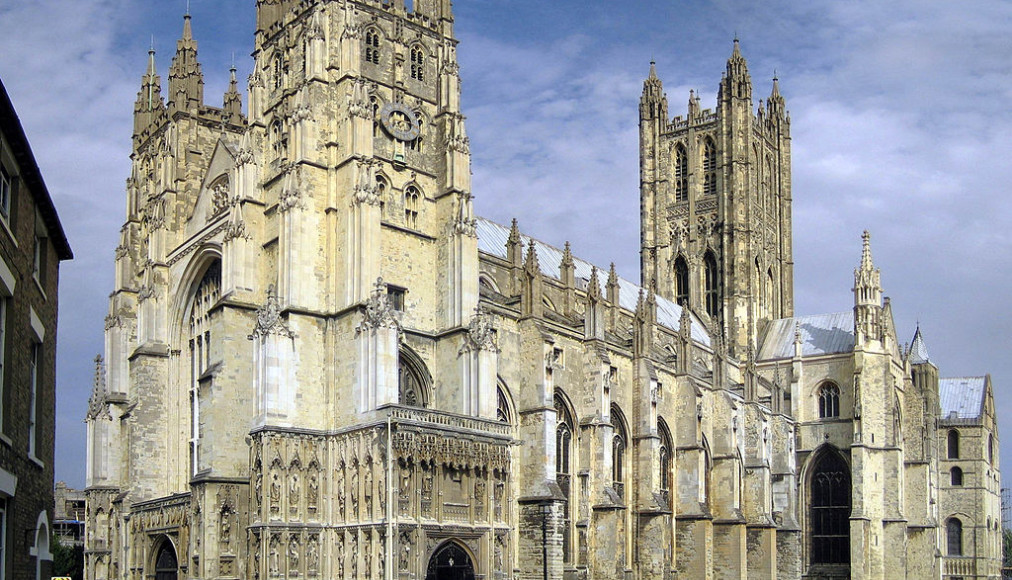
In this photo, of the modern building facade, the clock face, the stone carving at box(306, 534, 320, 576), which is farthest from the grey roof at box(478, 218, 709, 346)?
the modern building facade

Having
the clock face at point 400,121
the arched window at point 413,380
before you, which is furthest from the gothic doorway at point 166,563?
the clock face at point 400,121

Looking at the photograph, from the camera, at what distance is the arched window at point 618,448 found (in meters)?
49.6

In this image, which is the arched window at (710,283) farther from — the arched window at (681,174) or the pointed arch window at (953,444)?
the pointed arch window at (953,444)

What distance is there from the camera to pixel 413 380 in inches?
1528

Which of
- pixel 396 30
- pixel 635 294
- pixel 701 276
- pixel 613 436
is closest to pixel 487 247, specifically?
pixel 613 436

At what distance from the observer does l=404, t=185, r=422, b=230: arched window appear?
3938cm

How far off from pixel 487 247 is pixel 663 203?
→ 2786 cm

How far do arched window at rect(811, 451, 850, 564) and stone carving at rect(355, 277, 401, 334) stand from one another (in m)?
39.6

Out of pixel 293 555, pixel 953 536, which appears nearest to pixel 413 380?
pixel 293 555

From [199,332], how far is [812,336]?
43.2m

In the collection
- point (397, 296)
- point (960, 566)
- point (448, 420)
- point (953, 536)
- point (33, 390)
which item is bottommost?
point (960, 566)

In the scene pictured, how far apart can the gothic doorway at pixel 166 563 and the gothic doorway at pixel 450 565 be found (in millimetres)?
9940

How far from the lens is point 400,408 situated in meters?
34.2

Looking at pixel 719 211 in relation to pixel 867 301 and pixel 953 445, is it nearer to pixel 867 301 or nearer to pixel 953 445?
pixel 867 301
